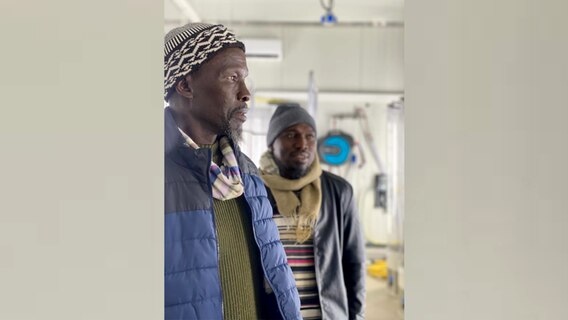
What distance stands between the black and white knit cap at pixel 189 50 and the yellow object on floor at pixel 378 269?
11.7ft

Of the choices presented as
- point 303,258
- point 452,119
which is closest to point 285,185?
point 303,258

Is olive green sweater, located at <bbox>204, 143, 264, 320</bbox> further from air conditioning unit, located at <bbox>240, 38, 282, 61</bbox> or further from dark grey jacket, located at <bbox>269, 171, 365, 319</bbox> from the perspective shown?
air conditioning unit, located at <bbox>240, 38, 282, 61</bbox>

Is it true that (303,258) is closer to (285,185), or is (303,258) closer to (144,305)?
(285,185)

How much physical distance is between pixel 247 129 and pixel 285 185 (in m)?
0.25

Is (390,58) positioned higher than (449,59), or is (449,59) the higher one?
(390,58)

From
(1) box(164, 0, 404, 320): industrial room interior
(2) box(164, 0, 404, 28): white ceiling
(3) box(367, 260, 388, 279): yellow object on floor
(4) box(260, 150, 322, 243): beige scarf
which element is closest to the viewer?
(4) box(260, 150, 322, 243): beige scarf

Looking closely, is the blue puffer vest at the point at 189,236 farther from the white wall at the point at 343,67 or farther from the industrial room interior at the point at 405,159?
the white wall at the point at 343,67

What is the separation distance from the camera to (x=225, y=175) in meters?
1.16

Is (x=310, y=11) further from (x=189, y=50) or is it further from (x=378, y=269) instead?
(x=189, y=50)

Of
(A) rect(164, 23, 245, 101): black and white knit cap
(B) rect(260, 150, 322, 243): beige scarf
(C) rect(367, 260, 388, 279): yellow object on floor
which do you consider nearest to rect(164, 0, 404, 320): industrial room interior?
(C) rect(367, 260, 388, 279): yellow object on floor

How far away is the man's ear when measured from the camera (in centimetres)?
113

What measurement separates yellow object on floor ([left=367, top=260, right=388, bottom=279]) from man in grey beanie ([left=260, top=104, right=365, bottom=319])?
9.25 feet

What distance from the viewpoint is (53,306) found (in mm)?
1048

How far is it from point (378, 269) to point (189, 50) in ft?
13.1
